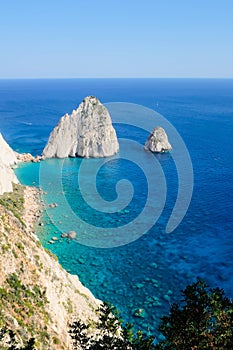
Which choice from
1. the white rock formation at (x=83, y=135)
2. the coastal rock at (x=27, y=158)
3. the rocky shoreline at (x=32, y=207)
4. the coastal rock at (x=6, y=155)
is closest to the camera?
the rocky shoreline at (x=32, y=207)

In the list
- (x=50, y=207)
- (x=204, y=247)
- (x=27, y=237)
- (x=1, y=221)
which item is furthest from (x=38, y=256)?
(x=50, y=207)

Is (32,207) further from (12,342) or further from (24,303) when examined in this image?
(12,342)

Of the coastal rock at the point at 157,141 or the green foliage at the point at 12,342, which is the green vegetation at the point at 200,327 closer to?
the green foliage at the point at 12,342

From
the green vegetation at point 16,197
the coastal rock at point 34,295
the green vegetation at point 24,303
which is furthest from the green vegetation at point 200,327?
the green vegetation at point 16,197

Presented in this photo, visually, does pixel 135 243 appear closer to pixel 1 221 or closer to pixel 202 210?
pixel 202 210

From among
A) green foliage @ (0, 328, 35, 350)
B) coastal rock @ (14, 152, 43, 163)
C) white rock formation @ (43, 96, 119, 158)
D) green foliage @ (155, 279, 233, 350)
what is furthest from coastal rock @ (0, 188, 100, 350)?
white rock formation @ (43, 96, 119, 158)

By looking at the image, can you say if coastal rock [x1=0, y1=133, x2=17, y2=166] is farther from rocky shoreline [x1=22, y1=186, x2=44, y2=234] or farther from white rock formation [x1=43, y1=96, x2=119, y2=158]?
rocky shoreline [x1=22, y1=186, x2=44, y2=234]

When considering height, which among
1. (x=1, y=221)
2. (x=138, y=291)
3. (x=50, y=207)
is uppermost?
(x=1, y=221)
